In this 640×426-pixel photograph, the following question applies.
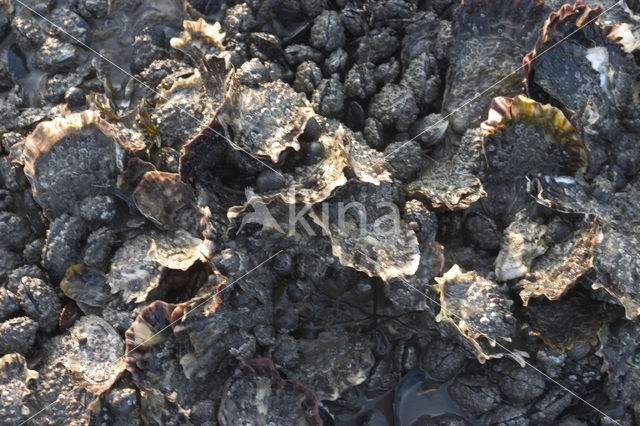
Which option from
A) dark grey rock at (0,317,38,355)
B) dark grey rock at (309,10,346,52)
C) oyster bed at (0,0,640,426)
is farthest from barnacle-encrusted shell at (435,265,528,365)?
dark grey rock at (0,317,38,355)

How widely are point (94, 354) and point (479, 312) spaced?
2.07 m

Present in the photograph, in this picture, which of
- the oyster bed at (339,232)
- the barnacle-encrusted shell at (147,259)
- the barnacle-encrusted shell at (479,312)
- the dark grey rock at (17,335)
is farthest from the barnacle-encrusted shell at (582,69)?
the dark grey rock at (17,335)

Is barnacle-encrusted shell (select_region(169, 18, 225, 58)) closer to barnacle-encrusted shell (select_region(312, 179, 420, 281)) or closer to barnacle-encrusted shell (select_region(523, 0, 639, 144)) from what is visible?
barnacle-encrusted shell (select_region(312, 179, 420, 281))

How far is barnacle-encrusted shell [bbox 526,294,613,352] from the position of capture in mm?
3010

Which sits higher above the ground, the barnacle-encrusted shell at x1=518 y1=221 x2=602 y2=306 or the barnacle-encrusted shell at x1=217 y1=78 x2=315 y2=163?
the barnacle-encrusted shell at x1=217 y1=78 x2=315 y2=163

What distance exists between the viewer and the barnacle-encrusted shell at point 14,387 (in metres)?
3.04

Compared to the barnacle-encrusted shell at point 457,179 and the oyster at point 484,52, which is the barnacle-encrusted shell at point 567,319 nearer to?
the barnacle-encrusted shell at point 457,179

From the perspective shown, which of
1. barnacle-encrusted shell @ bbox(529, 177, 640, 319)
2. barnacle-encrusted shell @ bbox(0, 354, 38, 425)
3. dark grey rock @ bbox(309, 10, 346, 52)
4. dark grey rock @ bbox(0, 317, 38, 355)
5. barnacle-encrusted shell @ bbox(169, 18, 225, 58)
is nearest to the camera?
barnacle-encrusted shell @ bbox(529, 177, 640, 319)

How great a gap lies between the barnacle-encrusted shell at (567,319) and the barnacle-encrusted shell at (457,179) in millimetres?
692

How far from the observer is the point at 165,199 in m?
3.20

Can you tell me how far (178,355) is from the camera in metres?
2.98

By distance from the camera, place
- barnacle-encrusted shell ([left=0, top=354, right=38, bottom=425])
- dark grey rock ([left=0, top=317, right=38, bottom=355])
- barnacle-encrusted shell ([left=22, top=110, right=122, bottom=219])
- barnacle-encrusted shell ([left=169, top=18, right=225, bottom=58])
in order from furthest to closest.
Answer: barnacle-encrusted shell ([left=169, top=18, right=225, bottom=58])
barnacle-encrusted shell ([left=22, top=110, right=122, bottom=219])
dark grey rock ([left=0, top=317, right=38, bottom=355])
barnacle-encrusted shell ([left=0, top=354, right=38, bottom=425])

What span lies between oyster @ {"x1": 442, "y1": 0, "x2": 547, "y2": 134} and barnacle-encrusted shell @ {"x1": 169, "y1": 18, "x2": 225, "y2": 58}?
1.48m

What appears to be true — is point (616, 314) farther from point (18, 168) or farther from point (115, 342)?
point (18, 168)
